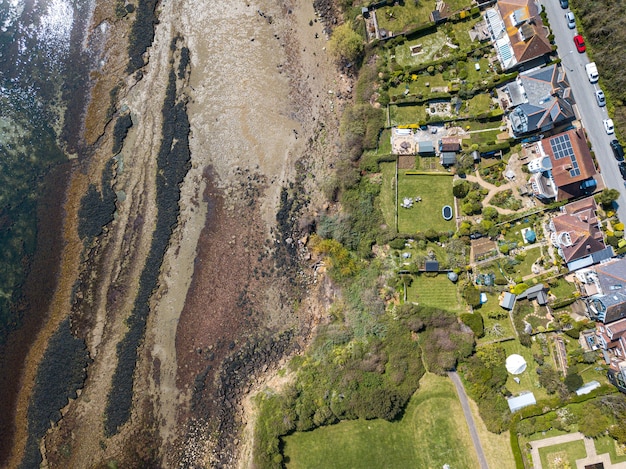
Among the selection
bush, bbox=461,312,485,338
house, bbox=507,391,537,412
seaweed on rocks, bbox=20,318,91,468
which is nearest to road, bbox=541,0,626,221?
bush, bbox=461,312,485,338

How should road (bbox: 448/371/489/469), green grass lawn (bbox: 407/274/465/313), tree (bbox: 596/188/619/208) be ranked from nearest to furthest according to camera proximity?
tree (bbox: 596/188/619/208) → road (bbox: 448/371/489/469) → green grass lawn (bbox: 407/274/465/313)

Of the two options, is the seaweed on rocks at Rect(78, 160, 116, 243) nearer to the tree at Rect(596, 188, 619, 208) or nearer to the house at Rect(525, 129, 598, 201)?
the house at Rect(525, 129, 598, 201)

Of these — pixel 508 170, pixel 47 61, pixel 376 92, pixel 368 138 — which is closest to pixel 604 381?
pixel 508 170

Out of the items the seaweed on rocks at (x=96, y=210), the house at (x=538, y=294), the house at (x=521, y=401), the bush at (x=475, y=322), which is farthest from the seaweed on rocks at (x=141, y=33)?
the house at (x=521, y=401)

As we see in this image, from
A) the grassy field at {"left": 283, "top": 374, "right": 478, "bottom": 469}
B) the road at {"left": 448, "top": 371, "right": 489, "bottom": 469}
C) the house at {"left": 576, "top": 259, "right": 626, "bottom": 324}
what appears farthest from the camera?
the grassy field at {"left": 283, "top": 374, "right": 478, "bottom": 469}

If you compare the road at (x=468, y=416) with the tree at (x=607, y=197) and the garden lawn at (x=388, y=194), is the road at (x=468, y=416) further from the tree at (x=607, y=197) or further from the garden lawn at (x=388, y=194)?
the tree at (x=607, y=197)

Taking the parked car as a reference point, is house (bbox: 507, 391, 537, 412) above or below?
below

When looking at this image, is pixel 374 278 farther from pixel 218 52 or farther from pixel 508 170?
pixel 218 52

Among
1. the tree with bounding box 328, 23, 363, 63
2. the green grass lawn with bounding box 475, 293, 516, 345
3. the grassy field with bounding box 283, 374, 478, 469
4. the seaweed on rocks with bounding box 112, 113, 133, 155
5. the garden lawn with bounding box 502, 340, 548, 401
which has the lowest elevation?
the grassy field with bounding box 283, 374, 478, 469
